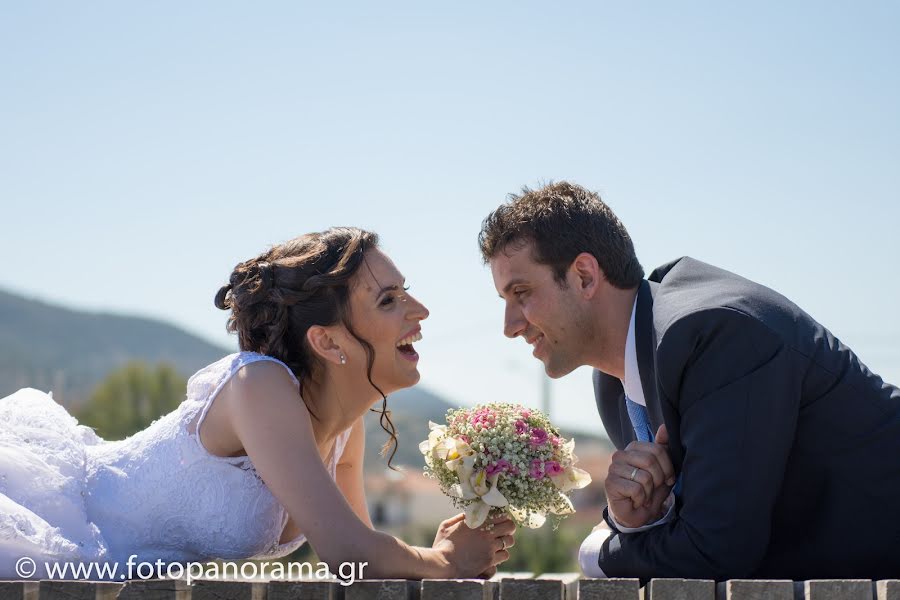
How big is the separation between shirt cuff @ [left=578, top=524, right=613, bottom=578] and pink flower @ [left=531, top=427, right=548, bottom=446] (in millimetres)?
514

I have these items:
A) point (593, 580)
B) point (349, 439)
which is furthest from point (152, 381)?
point (593, 580)

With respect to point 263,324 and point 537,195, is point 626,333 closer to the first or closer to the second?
point 537,195

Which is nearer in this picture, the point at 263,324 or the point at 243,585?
the point at 243,585

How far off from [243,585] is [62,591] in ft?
2.35

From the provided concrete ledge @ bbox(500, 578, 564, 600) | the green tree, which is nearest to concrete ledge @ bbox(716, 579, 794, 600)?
concrete ledge @ bbox(500, 578, 564, 600)

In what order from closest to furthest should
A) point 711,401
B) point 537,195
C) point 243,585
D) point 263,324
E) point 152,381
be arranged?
point 243,585 < point 711,401 < point 263,324 < point 537,195 < point 152,381

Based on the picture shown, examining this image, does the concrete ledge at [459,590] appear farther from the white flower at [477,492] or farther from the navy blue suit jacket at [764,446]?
the white flower at [477,492]

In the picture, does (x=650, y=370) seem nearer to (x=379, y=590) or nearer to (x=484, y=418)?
(x=484, y=418)

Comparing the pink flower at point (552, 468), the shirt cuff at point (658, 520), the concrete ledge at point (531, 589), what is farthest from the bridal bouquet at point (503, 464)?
the concrete ledge at point (531, 589)

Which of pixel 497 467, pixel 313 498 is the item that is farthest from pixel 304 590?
pixel 497 467

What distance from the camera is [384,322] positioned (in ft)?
18.8

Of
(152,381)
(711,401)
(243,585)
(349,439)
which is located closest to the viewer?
(243,585)

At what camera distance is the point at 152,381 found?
155 ft

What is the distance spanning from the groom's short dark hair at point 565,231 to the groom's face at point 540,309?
0.19 ft
